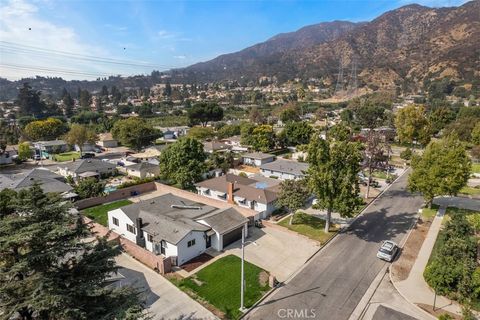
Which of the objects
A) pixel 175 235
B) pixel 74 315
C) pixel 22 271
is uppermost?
pixel 22 271

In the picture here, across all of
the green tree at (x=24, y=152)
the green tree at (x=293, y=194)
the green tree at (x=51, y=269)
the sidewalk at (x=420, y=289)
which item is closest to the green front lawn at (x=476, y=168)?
the sidewalk at (x=420, y=289)

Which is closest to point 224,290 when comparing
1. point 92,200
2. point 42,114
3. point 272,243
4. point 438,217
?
point 272,243

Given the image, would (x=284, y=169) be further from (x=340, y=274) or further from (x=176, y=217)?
(x=340, y=274)

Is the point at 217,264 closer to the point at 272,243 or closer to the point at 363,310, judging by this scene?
the point at 272,243

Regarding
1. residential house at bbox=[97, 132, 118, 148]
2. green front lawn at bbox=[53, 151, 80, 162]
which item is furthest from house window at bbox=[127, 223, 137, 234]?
residential house at bbox=[97, 132, 118, 148]

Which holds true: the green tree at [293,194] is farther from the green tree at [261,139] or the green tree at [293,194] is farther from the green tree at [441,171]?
the green tree at [261,139]
